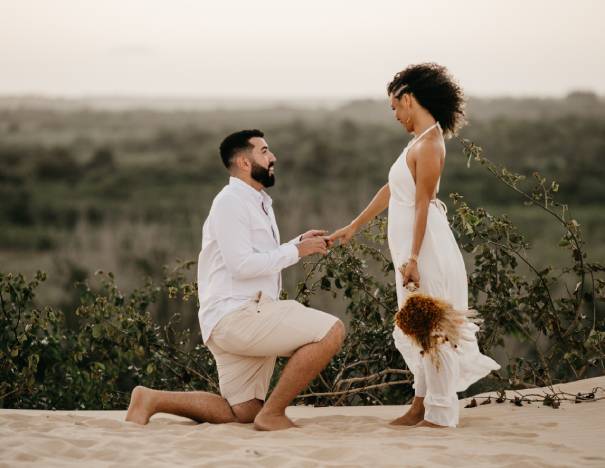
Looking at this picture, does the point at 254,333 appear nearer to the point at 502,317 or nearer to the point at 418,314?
the point at 418,314

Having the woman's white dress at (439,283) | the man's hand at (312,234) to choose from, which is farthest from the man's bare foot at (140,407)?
the woman's white dress at (439,283)

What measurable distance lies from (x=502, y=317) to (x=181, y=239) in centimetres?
3150

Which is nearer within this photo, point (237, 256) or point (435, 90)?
point (237, 256)

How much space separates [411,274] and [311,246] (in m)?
0.70

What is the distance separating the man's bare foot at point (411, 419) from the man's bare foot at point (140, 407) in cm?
146

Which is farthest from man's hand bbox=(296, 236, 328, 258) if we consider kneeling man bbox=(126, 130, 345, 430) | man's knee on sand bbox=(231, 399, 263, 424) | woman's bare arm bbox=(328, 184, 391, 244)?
man's knee on sand bbox=(231, 399, 263, 424)

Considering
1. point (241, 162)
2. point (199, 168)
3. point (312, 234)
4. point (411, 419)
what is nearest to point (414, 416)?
point (411, 419)

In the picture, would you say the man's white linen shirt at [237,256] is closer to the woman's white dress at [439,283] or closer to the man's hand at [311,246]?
the man's hand at [311,246]

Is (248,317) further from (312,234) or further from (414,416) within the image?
(414,416)

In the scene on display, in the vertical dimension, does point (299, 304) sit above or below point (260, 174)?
below

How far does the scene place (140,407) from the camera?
5949 millimetres

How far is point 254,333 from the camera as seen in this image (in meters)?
5.87

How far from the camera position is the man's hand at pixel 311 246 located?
6129 mm

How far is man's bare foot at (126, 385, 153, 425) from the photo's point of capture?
5.91 meters
